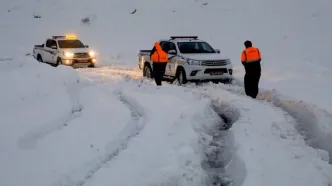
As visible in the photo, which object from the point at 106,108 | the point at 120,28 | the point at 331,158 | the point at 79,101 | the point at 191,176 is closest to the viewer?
the point at 191,176

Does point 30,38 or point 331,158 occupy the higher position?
point 30,38

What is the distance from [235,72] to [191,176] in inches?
535

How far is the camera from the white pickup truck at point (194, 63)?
14.3 metres

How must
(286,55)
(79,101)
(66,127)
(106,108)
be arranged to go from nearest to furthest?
(66,127), (106,108), (79,101), (286,55)

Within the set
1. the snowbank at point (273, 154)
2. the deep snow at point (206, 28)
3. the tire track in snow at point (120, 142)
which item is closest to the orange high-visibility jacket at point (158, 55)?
the tire track in snow at point (120, 142)

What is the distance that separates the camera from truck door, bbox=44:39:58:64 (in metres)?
21.2

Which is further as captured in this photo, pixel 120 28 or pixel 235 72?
pixel 120 28

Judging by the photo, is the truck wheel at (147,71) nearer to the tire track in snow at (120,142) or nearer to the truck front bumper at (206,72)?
the truck front bumper at (206,72)

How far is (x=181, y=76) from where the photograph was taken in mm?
14820

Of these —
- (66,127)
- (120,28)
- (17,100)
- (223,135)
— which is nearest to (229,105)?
(223,135)

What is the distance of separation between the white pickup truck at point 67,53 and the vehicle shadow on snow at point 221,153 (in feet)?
39.0

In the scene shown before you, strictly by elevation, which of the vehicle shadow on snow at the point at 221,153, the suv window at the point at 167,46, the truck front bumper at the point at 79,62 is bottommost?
the vehicle shadow on snow at the point at 221,153

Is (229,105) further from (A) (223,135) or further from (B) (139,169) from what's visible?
(B) (139,169)

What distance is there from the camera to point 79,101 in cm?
1068
